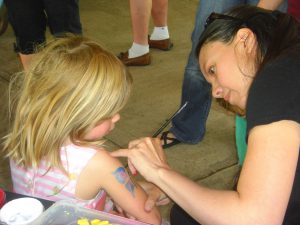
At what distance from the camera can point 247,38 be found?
1.18 m

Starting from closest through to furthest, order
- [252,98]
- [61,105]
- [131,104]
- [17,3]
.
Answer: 1. [252,98]
2. [61,105]
3. [17,3]
4. [131,104]

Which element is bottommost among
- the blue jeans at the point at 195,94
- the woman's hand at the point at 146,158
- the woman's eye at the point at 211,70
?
the blue jeans at the point at 195,94

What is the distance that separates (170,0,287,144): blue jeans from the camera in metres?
2.09

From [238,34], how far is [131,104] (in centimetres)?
182

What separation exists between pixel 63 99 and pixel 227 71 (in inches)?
16.9

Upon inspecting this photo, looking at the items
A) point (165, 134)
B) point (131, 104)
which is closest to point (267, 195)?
point (165, 134)

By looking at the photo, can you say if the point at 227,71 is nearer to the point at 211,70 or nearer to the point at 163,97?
the point at 211,70

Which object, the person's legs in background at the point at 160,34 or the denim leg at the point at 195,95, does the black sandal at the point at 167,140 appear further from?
the person's legs in background at the point at 160,34

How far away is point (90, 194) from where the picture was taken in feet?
4.07

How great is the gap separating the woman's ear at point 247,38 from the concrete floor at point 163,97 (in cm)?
104

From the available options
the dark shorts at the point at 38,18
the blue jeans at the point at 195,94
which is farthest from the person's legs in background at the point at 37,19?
the blue jeans at the point at 195,94

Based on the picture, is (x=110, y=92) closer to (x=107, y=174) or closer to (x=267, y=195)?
(x=107, y=174)

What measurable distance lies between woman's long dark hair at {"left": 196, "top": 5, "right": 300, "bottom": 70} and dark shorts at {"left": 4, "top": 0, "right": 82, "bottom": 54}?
1181 mm

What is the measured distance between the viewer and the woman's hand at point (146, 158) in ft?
3.70
